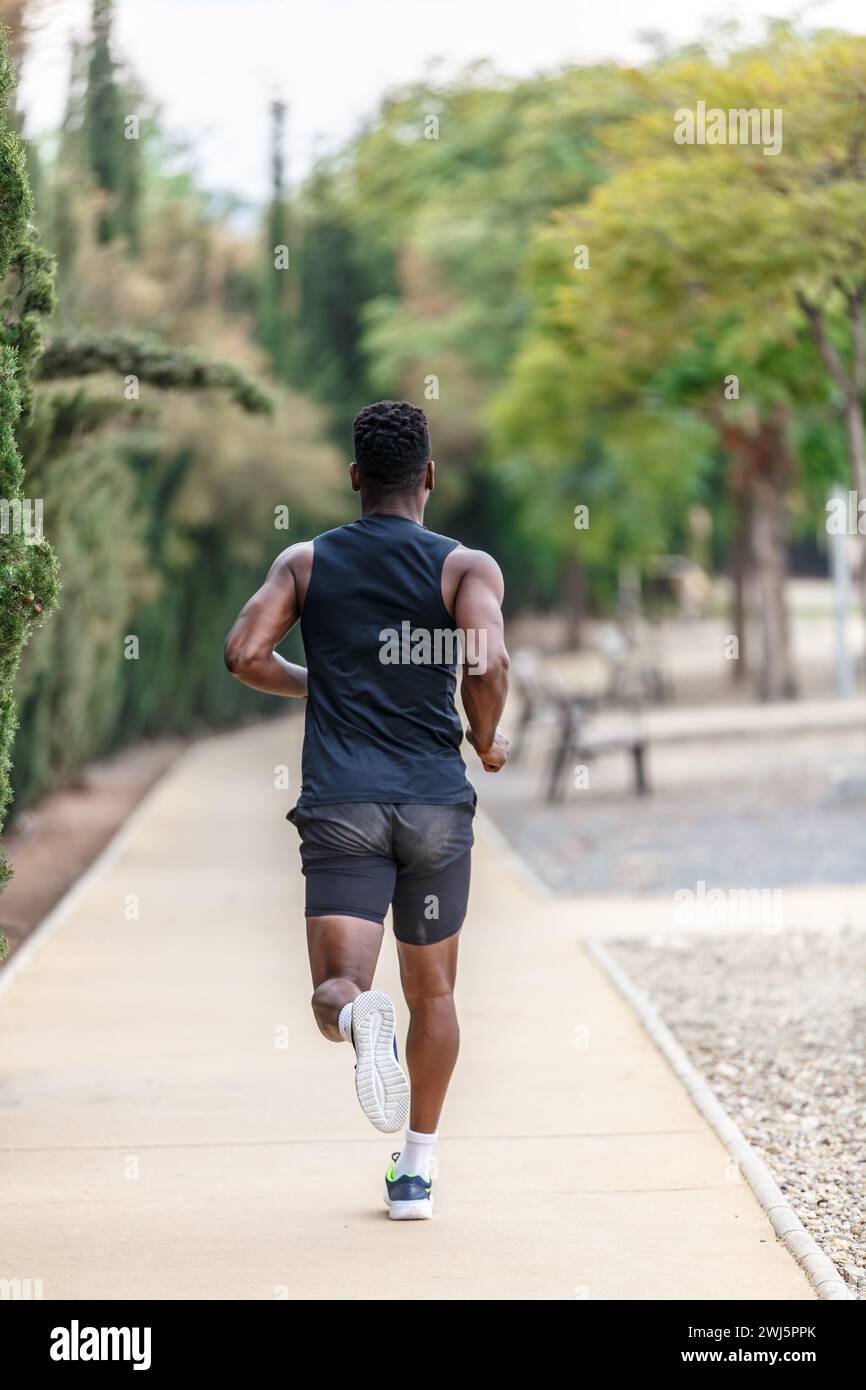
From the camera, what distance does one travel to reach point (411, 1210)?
5129 mm

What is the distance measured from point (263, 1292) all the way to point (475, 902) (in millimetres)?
6755

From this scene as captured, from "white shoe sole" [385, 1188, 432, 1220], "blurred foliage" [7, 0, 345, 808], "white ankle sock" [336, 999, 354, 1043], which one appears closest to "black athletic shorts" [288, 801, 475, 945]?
"white ankle sock" [336, 999, 354, 1043]

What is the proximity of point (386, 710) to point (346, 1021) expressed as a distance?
2.57 feet

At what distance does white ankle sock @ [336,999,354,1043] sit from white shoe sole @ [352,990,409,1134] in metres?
0.02

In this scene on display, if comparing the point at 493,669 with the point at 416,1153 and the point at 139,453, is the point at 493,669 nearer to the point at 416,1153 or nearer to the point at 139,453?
the point at 416,1153

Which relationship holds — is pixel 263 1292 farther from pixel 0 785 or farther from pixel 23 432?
pixel 23 432

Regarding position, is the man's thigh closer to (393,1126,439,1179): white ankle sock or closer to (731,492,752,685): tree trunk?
(393,1126,439,1179): white ankle sock

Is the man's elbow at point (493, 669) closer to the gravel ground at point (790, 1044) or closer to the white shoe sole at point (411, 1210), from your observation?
the white shoe sole at point (411, 1210)

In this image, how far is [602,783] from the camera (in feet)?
63.0

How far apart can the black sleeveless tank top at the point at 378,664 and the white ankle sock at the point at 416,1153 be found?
908 mm

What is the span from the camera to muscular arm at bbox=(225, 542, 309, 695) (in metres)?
4.91

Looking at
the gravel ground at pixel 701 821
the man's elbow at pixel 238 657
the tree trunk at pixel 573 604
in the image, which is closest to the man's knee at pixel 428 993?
the man's elbow at pixel 238 657

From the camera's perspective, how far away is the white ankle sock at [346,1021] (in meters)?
4.60

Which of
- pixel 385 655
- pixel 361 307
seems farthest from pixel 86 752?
pixel 361 307
